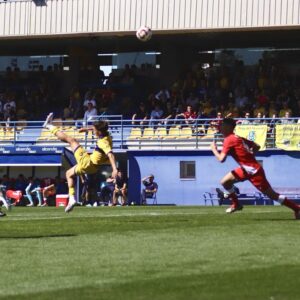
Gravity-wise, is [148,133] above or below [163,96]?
below

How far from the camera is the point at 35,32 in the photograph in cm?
4631

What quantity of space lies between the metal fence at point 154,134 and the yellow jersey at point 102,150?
57.6 ft

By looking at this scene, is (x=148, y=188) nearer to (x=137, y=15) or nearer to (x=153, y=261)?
(x=137, y=15)

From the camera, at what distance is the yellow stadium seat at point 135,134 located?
41750 mm

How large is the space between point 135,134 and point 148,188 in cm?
239

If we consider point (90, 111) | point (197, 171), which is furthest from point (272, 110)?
point (90, 111)

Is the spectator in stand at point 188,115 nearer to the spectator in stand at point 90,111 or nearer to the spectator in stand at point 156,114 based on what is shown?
the spectator in stand at point 156,114

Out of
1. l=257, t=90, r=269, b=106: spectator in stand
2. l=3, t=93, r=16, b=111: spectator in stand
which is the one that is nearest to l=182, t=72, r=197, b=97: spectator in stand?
l=257, t=90, r=269, b=106: spectator in stand

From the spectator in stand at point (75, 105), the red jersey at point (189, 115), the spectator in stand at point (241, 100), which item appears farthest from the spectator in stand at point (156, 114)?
the spectator in stand at point (75, 105)

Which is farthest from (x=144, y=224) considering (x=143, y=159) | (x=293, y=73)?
(x=293, y=73)

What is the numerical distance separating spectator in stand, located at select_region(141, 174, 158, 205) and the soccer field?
24.1 metres

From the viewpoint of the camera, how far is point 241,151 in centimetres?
1838

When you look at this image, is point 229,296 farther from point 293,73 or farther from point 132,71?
point 132,71

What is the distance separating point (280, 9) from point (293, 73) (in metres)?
3.20
